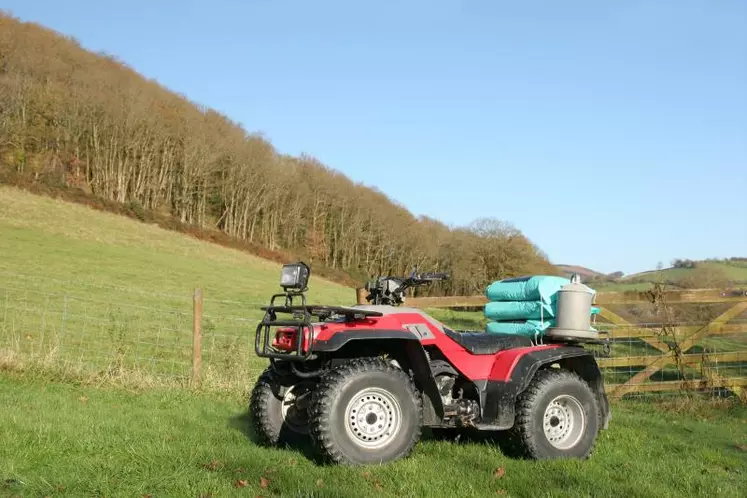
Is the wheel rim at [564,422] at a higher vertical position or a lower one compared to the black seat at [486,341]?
lower

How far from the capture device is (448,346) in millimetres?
5656

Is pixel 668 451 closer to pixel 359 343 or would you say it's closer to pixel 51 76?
pixel 359 343

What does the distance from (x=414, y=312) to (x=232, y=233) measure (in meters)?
53.5

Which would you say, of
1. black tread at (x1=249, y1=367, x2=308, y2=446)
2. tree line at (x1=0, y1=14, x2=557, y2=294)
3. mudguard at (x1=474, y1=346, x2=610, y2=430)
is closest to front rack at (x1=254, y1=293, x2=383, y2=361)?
black tread at (x1=249, y1=367, x2=308, y2=446)

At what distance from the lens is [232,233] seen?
5766cm

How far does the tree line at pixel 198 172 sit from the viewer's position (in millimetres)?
48438

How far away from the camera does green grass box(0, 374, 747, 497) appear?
447 centimetres

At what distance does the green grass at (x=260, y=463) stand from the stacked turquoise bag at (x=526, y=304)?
1.26m

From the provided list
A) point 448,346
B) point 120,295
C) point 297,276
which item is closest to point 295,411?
point 297,276

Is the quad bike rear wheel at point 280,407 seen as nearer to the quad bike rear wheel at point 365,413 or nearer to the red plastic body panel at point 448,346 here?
the red plastic body panel at point 448,346

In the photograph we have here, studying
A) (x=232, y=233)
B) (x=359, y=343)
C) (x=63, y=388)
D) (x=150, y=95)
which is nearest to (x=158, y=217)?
(x=232, y=233)

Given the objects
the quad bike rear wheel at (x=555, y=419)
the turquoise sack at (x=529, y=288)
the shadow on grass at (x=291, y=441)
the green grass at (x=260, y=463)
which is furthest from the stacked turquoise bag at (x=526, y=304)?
Answer: the shadow on grass at (x=291, y=441)

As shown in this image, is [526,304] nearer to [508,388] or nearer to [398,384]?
[508,388]

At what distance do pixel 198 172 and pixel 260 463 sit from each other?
51858mm
